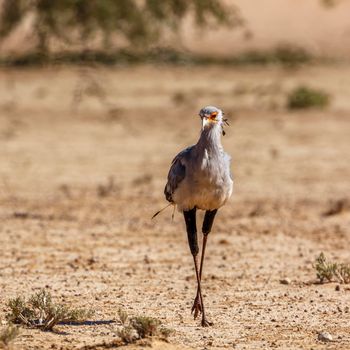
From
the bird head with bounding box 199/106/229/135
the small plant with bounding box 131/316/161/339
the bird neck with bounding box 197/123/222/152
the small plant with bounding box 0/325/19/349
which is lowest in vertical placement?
the small plant with bounding box 0/325/19/349

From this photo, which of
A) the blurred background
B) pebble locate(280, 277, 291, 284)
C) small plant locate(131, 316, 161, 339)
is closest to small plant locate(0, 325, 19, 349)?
the blurred background

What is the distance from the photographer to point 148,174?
694 inches

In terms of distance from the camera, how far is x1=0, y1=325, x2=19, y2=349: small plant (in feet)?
23.4

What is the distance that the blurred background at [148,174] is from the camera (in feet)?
32.6

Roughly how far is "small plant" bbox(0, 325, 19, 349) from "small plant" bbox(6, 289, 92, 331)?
660 millimetres

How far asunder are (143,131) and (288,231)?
38.1 feet

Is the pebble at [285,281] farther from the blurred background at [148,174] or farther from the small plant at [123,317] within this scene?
the small plant at [123,317]

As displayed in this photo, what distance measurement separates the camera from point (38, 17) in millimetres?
15539

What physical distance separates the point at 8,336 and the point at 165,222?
621 centimetres

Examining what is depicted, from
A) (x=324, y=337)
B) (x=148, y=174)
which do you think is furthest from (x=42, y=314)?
(x=148, y=174)

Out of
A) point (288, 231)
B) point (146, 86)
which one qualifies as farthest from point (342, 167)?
point (146, 86)

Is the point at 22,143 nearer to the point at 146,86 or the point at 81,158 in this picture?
the point at 81,158

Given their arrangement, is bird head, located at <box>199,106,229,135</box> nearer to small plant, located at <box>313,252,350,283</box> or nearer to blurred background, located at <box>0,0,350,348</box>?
blurred background, located at <box>0,0,350,348</box>

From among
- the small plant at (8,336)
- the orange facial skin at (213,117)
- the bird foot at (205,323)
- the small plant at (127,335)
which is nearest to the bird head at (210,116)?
the orange facial skin at (213,117)
